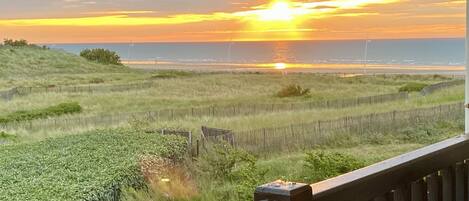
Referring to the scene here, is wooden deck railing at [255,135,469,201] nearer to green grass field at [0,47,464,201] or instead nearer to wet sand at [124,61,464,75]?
green grass field at [0,47,464,201]

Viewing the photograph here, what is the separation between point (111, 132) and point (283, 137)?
2.20 m

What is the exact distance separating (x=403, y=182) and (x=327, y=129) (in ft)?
23.1

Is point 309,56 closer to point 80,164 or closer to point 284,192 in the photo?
point 80,164

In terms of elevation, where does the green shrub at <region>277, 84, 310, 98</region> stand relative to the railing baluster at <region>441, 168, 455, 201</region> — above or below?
below

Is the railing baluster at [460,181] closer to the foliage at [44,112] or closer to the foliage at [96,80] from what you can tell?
the foliage at [44,112]

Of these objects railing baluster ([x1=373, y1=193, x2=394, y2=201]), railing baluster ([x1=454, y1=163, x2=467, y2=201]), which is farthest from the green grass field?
railing baluster ([x1=373, y1=193, x2=394, y2=201])

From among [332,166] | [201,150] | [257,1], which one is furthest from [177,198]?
[257,1]

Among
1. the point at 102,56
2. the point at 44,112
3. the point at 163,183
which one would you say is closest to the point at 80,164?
the point at 163,183

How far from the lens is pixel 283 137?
768cm

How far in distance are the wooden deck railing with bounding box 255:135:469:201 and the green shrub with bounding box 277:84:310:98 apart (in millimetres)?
13285

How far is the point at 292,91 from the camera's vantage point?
15.1 meters

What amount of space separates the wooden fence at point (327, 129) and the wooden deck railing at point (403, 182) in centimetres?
589

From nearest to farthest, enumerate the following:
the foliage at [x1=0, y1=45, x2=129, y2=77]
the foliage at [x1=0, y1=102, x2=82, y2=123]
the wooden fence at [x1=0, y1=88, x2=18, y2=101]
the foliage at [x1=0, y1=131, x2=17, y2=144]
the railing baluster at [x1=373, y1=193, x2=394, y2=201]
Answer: the railing baluster at [x1=373, y1=193, x2=394, y2=201] → the foliage at [x1=0, y1=131, x2=17, y2=144] → the foliage at [x1=0, y1=102, x2=82, y2=123] → the wooden fence at [x1=0, y1=88, x2=18, y2=101] → the foliage at [x1=0, y1=45, x2=129, y2=77]

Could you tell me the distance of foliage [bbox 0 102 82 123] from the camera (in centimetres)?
1012
